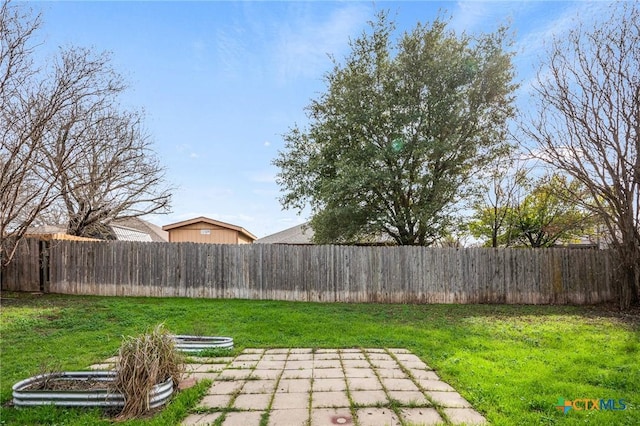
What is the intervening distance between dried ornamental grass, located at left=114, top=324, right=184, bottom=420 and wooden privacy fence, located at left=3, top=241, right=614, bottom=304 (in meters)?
6.15

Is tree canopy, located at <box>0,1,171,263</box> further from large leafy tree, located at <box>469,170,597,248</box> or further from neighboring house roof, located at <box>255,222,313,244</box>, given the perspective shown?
large leafy tree, located at <box>469,170,597,248</box>

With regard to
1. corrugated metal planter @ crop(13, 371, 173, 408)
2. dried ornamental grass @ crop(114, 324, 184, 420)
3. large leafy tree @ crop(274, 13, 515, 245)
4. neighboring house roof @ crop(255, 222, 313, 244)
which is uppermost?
large leafy tree @ crop(274, 13, 515, 245)

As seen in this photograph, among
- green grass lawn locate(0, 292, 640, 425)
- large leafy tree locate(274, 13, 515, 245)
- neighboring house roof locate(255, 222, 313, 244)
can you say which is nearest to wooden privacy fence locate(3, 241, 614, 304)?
green grass lawn locate(0, 292, 640, 425)

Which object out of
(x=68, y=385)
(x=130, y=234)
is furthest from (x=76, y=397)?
(x=130, y=234)

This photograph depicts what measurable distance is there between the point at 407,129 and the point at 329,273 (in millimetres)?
5401

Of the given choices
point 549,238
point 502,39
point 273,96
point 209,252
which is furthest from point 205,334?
point 549,238

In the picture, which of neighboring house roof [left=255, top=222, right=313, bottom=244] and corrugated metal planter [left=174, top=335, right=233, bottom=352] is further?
neighboring house roof [left=255, top=222, right=313, bottom=244]

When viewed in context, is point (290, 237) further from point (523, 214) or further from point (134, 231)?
point (523, 214)

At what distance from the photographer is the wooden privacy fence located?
9.48 m

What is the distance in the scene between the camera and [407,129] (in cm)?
1201

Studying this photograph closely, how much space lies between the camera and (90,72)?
28.7 ft

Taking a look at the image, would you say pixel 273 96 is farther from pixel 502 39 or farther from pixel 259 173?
pixel 502 39

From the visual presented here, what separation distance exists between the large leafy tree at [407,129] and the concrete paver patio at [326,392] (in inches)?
279

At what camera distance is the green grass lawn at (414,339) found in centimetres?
323
